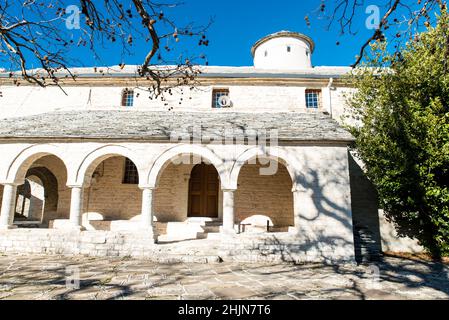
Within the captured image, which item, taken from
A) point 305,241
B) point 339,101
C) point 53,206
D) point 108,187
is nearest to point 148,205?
point 108,187

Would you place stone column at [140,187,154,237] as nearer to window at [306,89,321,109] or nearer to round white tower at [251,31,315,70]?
window at [306,89,321,109]

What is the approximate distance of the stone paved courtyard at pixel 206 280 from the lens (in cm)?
498

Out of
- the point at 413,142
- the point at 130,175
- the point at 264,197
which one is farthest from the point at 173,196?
the point at 413,142

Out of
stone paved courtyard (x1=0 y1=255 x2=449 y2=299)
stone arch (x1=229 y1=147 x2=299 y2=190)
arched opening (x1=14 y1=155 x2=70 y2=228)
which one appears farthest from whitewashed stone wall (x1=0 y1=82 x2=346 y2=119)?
stone paved courtyard (x1=0 y1=255 x2=449 y2=299)

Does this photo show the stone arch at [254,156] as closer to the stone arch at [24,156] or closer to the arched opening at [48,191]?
the stone arch at [24,156]

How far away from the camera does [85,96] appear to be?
46.5 ft

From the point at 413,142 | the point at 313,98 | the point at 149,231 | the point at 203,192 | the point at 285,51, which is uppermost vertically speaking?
the point at 285,51

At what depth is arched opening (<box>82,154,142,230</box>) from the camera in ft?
39.8

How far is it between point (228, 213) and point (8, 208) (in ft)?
24.0

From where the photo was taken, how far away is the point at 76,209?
914cm

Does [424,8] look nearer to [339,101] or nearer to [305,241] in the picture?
[305,241]

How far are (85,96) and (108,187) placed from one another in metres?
5.16

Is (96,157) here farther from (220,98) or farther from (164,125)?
(220,98)

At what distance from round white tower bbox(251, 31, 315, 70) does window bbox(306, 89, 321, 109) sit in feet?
18.8
